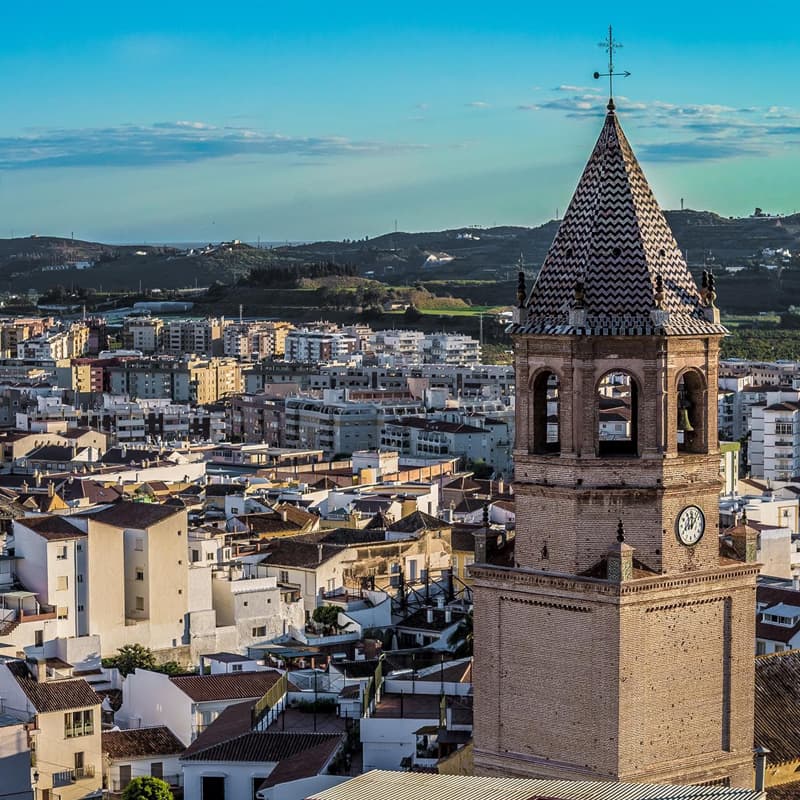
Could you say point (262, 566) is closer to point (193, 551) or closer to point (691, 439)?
point (193, 551)

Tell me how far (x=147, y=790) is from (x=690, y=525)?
12849 millimetres

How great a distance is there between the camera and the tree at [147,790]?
2695 centimetres

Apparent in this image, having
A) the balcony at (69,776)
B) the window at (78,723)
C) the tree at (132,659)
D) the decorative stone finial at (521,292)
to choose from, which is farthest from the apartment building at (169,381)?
the decorative stone finial at (521,292)

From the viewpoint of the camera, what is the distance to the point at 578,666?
621 inches

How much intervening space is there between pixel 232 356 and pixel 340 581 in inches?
3534

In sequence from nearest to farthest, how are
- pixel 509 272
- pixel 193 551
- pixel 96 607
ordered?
pixel 96 607, pixel 193 551, pixel 509 272

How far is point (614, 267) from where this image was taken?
1606 centimetres

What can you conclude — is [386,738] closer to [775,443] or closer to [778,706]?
[778,706]

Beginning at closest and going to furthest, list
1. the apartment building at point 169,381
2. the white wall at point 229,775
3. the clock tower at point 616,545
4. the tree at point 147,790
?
the clock tower at point 616,545, the white wall at point 229,775, the tree at point 147,790, the apartment building at point 169,381

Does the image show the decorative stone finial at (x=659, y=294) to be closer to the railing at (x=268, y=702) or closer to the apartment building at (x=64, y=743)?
the railing at (x=268, y=702)

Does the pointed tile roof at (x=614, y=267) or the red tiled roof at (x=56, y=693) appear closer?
the pointed tile roof at (x=614, y=267)

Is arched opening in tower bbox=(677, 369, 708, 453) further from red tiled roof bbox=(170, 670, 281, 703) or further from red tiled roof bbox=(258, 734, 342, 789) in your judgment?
red tiled roof bbox=(170, 670, 281, 703)

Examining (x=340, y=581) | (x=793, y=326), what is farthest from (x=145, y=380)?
(x=340, y=581)

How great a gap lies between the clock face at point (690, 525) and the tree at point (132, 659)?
20.6 meters
